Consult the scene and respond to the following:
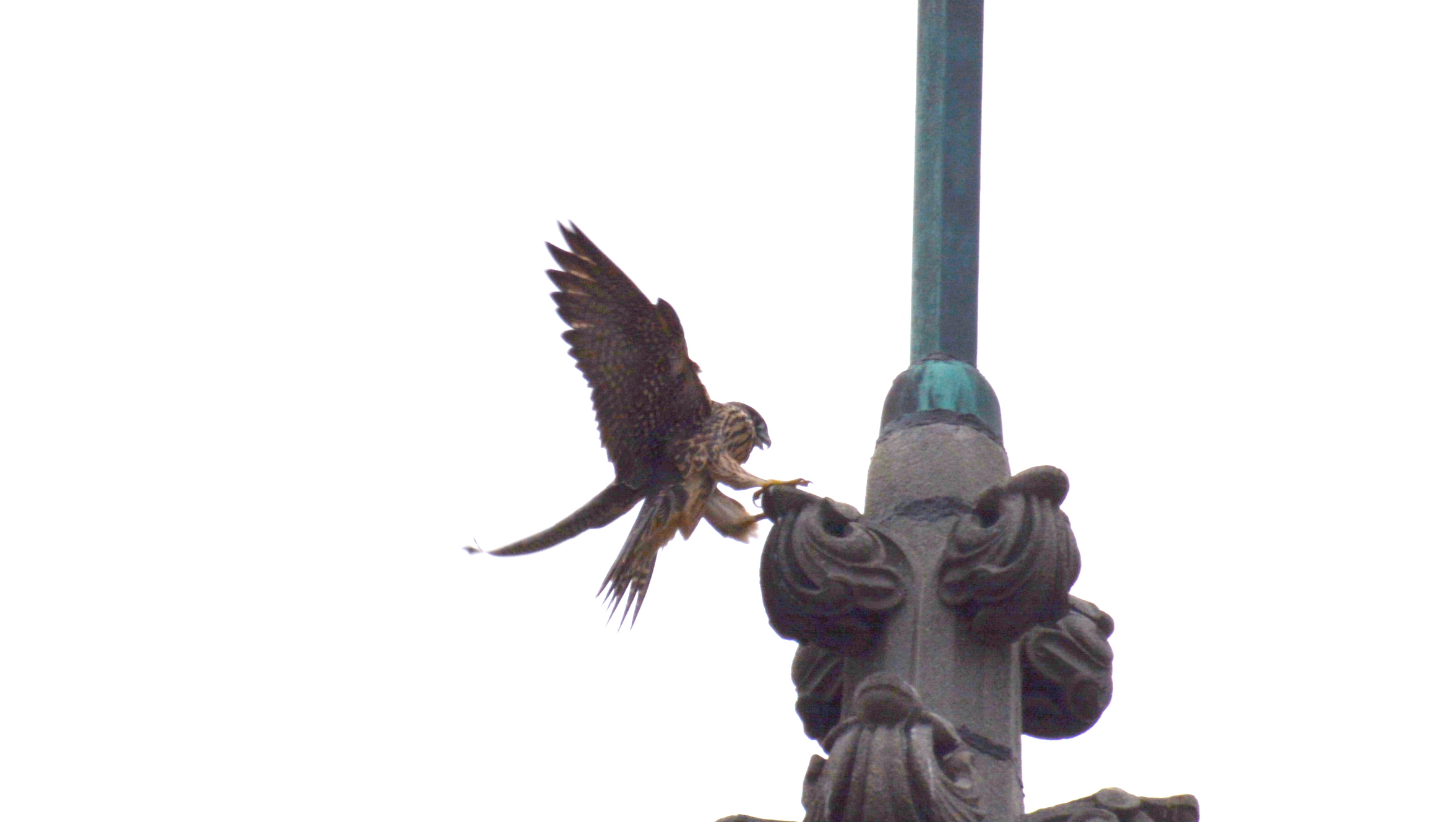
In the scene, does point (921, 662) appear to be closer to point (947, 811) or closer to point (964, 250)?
point (947, 811)

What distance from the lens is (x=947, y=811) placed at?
402 centimetres

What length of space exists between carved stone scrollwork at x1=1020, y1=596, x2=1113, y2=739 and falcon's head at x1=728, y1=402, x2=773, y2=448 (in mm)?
2687

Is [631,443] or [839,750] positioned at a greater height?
[631,443]

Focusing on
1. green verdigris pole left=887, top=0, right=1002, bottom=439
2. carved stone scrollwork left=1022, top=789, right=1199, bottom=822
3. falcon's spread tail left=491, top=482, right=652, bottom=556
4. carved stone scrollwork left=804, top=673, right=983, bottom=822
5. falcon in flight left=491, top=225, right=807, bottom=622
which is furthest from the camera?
falcon in flight left=491, top=225, right=807, bottom=622

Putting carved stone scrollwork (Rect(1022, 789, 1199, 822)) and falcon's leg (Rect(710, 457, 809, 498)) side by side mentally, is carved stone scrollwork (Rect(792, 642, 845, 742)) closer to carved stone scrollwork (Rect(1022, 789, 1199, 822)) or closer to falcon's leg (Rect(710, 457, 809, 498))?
carved stone scrollwork (Rect(1022, 789, 1199, 822))

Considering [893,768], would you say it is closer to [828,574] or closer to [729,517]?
[828,574]

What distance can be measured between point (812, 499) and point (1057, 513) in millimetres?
481

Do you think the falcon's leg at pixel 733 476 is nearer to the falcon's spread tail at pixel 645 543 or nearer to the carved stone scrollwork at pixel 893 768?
the falcon's spread tail at pixel 645 543

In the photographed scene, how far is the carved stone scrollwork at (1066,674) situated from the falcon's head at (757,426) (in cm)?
269

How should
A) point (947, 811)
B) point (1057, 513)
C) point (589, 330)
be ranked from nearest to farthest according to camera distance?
point (947, 811), point (1057, 513), point (589, 330)

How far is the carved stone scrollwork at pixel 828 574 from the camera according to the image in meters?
4.56

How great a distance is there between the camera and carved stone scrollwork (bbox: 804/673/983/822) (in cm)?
401

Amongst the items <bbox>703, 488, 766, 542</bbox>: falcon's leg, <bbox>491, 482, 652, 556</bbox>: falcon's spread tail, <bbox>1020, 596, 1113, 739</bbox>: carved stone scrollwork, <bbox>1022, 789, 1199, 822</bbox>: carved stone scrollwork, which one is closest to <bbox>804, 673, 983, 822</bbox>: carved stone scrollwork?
<bbox>1022, 789, 1199, 822</bbox>: carved stone scrollwork

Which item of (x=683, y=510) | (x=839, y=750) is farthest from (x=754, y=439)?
(x=839, y=750)
